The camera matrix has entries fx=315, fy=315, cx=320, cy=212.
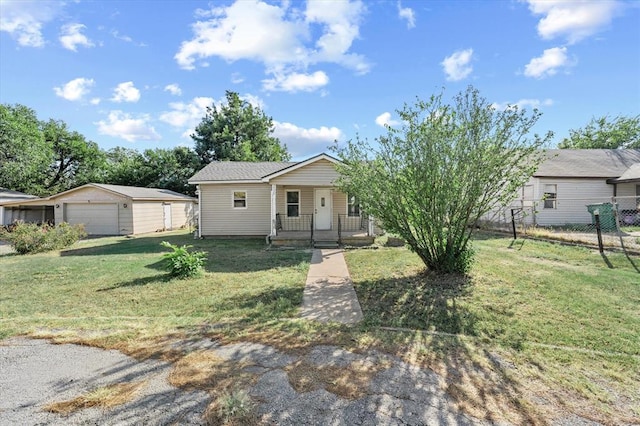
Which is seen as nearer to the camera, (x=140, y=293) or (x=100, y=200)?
(x=140, y=293)

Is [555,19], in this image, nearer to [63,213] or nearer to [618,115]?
[63,213]

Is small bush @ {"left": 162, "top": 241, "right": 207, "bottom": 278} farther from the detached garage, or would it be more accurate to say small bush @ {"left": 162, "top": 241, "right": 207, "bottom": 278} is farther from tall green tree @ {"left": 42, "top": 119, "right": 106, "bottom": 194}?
tall green tree @ {"left": 42, "top": 119, "right": 106, "bottom": 194}

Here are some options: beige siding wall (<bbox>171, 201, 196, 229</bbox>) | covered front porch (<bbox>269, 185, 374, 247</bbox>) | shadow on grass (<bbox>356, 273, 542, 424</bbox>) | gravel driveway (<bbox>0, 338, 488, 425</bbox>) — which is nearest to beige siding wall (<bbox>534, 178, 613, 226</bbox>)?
covered front porch (<bbox>269, 185, 374, 247</bbox>)

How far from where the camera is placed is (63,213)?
740 inches

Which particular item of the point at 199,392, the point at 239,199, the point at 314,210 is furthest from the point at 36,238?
the point at 199,392

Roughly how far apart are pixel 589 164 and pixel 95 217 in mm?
28652

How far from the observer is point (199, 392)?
278 centimetres

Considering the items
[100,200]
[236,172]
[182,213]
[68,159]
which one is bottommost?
[182,213]

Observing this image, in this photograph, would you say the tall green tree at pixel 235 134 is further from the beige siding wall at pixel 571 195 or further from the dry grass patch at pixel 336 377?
the dry grass patch at pixel 336 377

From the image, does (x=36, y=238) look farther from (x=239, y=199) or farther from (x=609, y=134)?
Answer: (x=609, y=134)

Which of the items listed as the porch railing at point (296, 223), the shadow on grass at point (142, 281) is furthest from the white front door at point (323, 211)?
the shadow on grass at point (142, 281)

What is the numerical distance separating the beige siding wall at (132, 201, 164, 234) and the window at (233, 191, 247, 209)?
7.45 metres

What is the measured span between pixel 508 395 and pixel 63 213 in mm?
23388

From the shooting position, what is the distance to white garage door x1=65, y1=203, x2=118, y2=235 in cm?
1839
